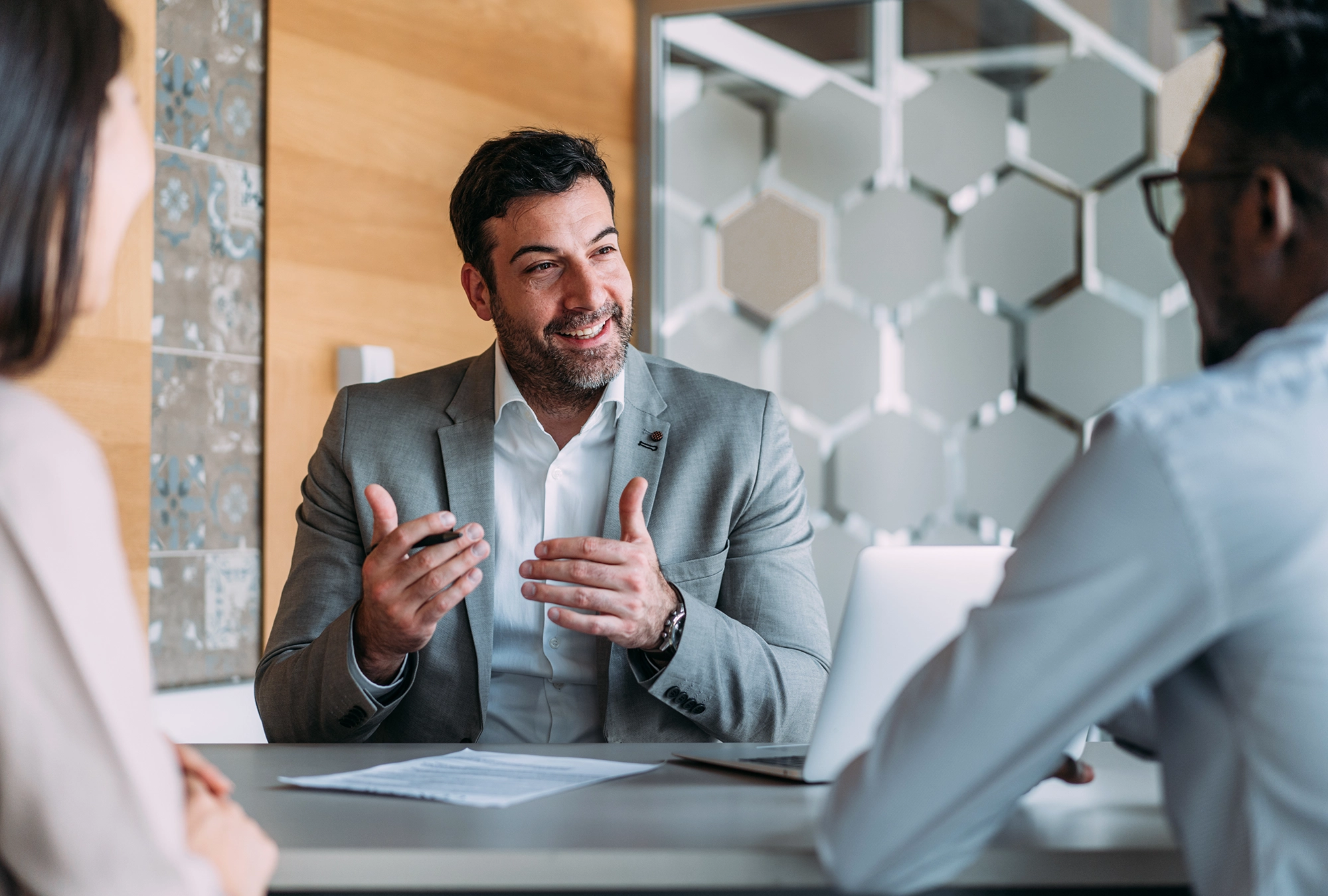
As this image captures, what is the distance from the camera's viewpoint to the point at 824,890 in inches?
42.1

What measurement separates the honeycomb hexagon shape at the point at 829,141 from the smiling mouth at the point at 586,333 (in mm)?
1768

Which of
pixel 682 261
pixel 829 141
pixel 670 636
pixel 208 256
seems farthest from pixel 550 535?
pixel 829 141

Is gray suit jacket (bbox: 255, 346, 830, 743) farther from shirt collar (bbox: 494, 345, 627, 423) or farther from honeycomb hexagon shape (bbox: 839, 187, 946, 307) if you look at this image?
honeycomb hexagon shape (bbox: 839, 187, 946, 307)

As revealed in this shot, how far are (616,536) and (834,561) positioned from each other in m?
1.79

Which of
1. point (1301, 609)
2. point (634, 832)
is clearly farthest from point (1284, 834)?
point (634, 832)

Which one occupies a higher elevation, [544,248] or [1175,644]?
[544,248]

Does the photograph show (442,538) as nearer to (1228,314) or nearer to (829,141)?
(1228,314)

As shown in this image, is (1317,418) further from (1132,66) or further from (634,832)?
(1132,66)

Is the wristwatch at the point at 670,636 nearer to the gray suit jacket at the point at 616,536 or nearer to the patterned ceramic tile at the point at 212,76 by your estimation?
the gray suit jacket at the point at 616,536

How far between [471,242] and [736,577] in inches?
33.0

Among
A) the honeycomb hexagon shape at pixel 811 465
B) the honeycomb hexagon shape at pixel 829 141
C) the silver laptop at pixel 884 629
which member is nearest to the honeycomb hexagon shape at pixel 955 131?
the honeycomb hexagon shape at pixel 829 141

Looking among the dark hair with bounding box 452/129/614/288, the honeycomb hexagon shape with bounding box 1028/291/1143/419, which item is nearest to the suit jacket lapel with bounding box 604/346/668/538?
the dark hair with bounding box 452/129/614/288

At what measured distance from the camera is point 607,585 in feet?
5.68

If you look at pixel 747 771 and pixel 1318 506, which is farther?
pixel 747 771
